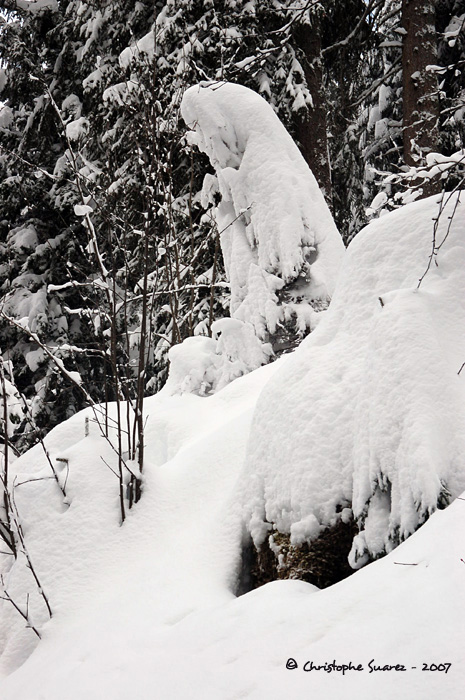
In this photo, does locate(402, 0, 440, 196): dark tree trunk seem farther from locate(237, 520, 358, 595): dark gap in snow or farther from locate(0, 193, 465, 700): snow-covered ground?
locate(237, 520, 358, 595): dark gap in snow

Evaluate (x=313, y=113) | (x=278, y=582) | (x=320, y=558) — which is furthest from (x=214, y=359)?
(x=313, y=113)

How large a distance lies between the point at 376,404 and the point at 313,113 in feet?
24.0

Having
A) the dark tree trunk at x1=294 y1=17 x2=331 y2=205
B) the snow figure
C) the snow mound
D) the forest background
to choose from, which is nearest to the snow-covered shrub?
the forest background

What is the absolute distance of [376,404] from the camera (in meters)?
2.25

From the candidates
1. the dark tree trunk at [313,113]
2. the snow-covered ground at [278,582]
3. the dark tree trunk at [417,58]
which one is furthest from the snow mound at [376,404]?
the dark tree trunk at [313,113]

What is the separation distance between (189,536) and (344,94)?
9.03 m

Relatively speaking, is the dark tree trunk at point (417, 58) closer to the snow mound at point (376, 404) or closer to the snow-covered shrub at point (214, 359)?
the snow-covered shrub at point (214, 359)

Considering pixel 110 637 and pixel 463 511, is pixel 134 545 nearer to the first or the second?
pixel 110 637

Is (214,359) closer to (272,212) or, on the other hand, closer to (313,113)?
(272,212)

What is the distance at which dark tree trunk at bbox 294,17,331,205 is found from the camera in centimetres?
842

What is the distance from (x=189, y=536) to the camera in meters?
2.82

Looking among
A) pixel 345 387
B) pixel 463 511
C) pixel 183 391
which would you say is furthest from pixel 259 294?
pixel 463 511

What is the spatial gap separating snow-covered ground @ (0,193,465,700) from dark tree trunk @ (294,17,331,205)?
594cm

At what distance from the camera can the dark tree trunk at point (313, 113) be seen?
8.42 metres
